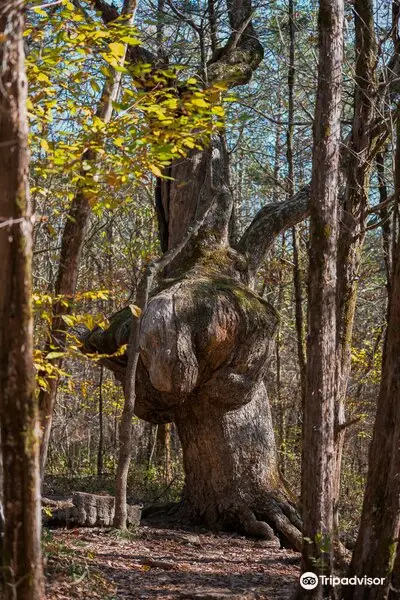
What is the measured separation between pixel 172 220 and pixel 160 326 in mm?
2920

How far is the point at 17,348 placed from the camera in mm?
3488

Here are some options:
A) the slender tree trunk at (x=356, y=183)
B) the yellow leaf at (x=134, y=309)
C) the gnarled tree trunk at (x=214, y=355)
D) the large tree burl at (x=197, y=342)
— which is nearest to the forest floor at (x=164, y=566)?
the gnarled tree trunk at (x=214, y=355)

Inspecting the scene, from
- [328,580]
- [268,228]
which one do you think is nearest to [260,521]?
[328,580]

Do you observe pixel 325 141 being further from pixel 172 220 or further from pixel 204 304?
pixel 172 220

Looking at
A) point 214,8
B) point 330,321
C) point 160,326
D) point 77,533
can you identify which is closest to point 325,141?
point 330,321

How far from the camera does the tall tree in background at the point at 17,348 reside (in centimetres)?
345

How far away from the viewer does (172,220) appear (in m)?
10.6

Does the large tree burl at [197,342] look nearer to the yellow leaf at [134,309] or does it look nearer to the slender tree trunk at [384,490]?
the yellow leaf at [134,309]

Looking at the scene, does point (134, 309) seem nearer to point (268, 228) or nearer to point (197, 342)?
point (197, 342)

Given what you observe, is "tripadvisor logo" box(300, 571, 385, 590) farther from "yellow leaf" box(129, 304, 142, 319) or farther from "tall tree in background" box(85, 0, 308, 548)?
"tall tree in background" box(85, 0, 308, 548)

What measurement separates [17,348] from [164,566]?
15.6 feet

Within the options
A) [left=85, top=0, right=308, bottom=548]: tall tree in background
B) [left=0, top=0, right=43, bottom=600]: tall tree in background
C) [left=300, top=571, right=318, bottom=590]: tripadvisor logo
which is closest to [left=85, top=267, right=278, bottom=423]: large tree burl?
[left=85, top=0, right=308, bottom=548]: tall tree in background

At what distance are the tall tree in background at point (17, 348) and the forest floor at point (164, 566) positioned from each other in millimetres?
1902

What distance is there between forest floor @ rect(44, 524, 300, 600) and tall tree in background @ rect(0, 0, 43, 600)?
1.90 metres
